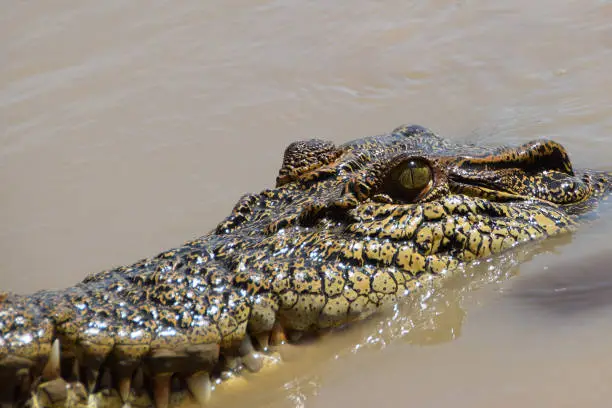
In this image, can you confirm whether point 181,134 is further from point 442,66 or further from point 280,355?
point 280,355

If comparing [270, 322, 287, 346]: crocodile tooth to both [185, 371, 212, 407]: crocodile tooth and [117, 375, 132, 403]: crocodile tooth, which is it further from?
[117, 375, 132, 403]: crocodile tooth

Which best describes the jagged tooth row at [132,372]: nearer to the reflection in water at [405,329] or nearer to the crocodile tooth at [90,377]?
the crocodile tooth at [90,377]

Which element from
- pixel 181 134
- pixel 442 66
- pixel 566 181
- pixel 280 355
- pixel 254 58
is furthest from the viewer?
pixel 254 58

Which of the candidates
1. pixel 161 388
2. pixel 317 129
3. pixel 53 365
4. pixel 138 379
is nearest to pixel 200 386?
pixel 161 388

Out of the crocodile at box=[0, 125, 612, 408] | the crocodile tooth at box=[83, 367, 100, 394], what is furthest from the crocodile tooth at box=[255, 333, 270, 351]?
the crocodile tooth at box=[83, 367, 100, 394]

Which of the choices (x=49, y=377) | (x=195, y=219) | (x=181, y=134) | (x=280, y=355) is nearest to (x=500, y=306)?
(x=280, y=355)

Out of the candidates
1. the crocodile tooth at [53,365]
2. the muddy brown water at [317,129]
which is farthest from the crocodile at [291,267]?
the muddy brown water at [317,129]

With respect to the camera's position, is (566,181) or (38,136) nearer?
(566,181)
